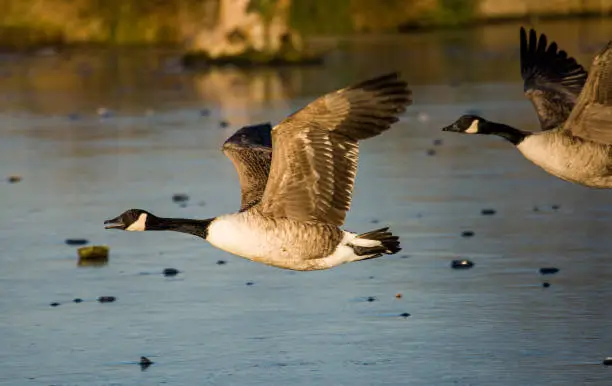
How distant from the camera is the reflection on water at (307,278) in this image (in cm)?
951

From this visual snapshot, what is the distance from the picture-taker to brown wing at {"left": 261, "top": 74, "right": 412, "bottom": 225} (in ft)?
31.2

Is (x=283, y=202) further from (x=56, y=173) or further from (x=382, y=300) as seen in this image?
(x=56, y=173)

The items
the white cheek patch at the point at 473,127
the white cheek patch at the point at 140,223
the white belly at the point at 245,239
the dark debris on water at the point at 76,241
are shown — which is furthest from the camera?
the dark debris on water at the point at 76,241

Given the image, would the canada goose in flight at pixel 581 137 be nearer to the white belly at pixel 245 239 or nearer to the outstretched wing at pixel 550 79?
the outstretched wing at pixel 550 79

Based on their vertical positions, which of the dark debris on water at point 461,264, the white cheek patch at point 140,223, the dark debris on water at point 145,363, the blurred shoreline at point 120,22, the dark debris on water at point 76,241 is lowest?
the blurred shoreline at point 120,22

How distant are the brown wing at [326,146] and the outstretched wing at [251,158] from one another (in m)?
0.55

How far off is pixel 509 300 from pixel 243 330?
199cm

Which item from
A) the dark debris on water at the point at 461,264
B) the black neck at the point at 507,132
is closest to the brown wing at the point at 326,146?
the black neck at the point at 507,132

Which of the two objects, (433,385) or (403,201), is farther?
(403,201)

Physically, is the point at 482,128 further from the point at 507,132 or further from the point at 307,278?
the point at 307,278

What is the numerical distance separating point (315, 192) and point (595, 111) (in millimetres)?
2606

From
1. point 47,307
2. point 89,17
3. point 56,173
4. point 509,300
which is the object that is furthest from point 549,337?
point 89,17

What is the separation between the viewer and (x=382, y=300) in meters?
11.1

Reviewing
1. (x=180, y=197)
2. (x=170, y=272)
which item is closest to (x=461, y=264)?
(x=170, y=272)
